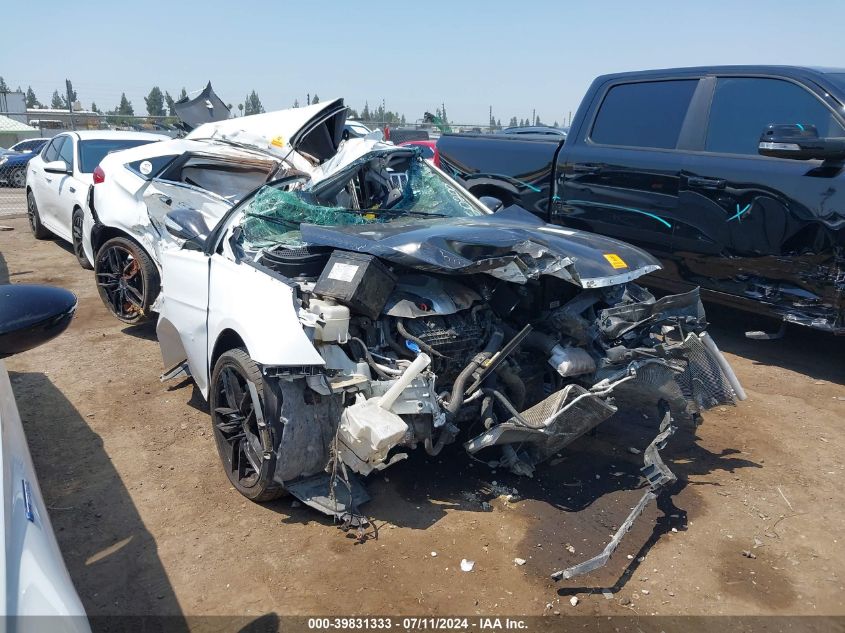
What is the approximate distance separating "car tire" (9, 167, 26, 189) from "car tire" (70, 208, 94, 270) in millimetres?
14149

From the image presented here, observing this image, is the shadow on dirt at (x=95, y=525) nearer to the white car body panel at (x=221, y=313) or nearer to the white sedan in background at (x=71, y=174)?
the white car body panel at (x=221, y=313)

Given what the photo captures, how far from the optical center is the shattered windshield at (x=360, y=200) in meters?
4.07

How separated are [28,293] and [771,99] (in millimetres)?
5241

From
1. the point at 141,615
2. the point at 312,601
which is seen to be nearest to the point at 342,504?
the point at 312,601

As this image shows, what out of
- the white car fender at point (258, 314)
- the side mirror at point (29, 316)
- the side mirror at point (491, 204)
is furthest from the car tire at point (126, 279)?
the side mirror at point (29, 316)

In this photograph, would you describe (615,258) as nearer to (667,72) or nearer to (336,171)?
(336,171)

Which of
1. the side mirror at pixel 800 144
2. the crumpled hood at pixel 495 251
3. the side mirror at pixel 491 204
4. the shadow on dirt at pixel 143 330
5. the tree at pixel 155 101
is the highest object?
the tree at pixel 155 101

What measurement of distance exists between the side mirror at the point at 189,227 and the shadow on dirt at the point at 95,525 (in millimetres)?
1356

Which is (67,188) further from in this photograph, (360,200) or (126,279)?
(360,200)

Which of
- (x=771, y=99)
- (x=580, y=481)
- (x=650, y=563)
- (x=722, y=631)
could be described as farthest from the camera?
(x=771, y=99)

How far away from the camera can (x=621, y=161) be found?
5902 millimetres

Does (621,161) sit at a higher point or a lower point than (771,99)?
lower

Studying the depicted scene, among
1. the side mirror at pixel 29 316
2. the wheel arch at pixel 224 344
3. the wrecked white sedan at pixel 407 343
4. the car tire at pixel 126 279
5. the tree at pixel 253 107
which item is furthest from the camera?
the tree at pixel 253 107

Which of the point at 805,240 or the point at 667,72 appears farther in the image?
the point at 667,72
